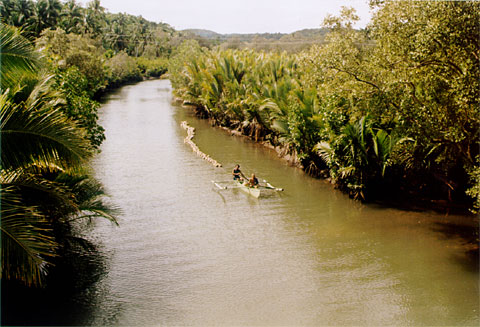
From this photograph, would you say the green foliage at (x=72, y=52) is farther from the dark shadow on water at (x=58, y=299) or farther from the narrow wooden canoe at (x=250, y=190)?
the dark shadow on water at (x=58, y=299)

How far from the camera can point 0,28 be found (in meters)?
7.09

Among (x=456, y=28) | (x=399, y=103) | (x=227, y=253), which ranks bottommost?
(x=227, y=253)

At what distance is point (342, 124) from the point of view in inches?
730

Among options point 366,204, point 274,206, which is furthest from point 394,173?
point 274,206

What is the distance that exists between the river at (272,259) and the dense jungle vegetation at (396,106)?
1629 millimetres

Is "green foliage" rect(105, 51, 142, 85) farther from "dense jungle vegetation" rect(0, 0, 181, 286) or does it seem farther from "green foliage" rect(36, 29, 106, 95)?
"dense jungle vegetation" rect(0, 0, 181, 286)

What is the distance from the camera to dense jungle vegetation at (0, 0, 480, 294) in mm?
6988

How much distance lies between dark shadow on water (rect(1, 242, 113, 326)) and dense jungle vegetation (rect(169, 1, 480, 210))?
9.27m

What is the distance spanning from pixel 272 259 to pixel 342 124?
7675 millimetres

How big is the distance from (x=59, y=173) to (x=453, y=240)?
37.8 feet

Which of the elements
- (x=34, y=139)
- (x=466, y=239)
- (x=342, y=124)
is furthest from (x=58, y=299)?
(x=342, y=124)

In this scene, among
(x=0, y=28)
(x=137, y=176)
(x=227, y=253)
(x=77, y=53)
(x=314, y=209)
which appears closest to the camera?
(x=0, y=28)

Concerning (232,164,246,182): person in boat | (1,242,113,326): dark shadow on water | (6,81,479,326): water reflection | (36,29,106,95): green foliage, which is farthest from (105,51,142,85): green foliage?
(1,242,113,326): dark shadow on water

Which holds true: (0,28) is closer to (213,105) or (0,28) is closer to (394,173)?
(394,173)
